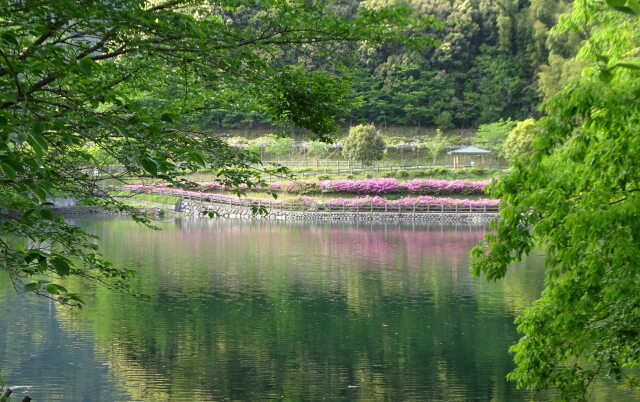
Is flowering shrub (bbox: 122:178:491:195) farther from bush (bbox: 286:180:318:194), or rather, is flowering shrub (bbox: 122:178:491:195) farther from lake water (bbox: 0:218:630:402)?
lake water (bbox: 0:218:630:402)

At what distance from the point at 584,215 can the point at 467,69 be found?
64.9 meters

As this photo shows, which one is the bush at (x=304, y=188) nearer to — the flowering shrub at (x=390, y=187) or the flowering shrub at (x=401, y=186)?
the flowering shrub at (x=390, y=187)

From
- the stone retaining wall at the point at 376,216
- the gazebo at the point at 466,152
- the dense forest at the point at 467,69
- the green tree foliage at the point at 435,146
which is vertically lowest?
the stone retaining wall at the point at 376,216

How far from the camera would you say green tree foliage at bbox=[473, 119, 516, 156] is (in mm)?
57312

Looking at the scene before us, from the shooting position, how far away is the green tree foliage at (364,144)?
51.9m

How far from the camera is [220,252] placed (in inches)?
1145

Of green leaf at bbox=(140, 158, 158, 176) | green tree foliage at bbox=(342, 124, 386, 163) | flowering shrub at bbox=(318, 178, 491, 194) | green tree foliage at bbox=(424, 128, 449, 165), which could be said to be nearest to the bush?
flowering shrub at bbox=(318, 178, 491, 194)

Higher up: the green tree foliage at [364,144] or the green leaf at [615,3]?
the green tree foliage at [364,144]

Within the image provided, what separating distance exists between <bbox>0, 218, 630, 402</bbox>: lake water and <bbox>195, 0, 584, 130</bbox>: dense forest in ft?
130

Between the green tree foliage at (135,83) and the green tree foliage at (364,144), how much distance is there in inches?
1754

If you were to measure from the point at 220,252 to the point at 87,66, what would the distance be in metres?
26.4

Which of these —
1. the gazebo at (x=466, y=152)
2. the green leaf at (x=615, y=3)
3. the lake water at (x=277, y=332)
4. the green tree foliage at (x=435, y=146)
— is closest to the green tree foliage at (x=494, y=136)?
the gazebo at (x=466, y=152)

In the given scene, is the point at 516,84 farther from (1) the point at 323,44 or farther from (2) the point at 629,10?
(2) the point at 629,10

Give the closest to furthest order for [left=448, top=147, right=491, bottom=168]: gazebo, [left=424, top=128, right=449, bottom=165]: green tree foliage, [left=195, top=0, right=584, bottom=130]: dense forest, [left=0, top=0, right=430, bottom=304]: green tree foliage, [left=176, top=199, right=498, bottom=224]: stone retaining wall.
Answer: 1. [left=0, top=0, right=430, bottom=304]: green tree foliage
2. [left=176, top=199, right=498, bottom=224]: stone retaining wall
3. [left=448, top=147, right=491, bottom=168]: gazebo
4. [left=424, top=128, right=449, bottom=165]: green tree foliage
5. [left=195, top=0, right=584, bottom=130]: dense forest
